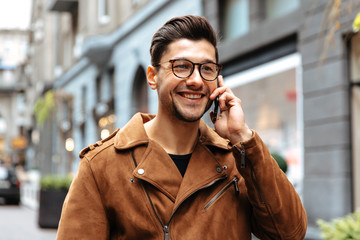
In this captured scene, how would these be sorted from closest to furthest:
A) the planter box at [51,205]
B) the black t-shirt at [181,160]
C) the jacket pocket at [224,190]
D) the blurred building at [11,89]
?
the jacket pocket at [224,190], the black t-shirt at [181,160], the planter box at [51,205], the blurred building at [11,89]

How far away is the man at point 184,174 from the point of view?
7.54ft

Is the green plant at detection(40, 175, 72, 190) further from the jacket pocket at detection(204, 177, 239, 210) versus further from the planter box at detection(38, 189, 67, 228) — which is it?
the jacket pocket at detection(204, 177, 239, 210)

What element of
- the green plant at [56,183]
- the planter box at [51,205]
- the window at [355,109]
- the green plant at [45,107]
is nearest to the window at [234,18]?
the window at [355,109]

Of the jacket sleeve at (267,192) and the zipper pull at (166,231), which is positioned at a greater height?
the jacket sleeve at (267,192)

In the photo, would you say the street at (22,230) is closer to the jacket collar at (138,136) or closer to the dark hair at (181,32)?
the jacket collar at (138,136)

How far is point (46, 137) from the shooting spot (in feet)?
114

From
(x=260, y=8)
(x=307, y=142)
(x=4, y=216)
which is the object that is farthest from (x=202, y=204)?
(x=4, y=216)

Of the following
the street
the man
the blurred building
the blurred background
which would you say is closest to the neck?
the man

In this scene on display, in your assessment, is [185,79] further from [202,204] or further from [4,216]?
[4,216]

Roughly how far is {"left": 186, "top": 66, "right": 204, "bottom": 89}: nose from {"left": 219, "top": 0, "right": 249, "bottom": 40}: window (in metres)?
9.92

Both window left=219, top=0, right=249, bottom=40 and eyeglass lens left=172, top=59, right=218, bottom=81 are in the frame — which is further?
window left=219, top=0, right=249, bottom=40

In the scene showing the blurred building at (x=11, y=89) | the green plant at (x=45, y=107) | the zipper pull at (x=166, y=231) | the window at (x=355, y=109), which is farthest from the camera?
the blurred building at (x=11, y=89)

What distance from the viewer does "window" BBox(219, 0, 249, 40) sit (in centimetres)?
1227

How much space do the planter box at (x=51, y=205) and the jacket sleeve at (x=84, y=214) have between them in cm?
1035
